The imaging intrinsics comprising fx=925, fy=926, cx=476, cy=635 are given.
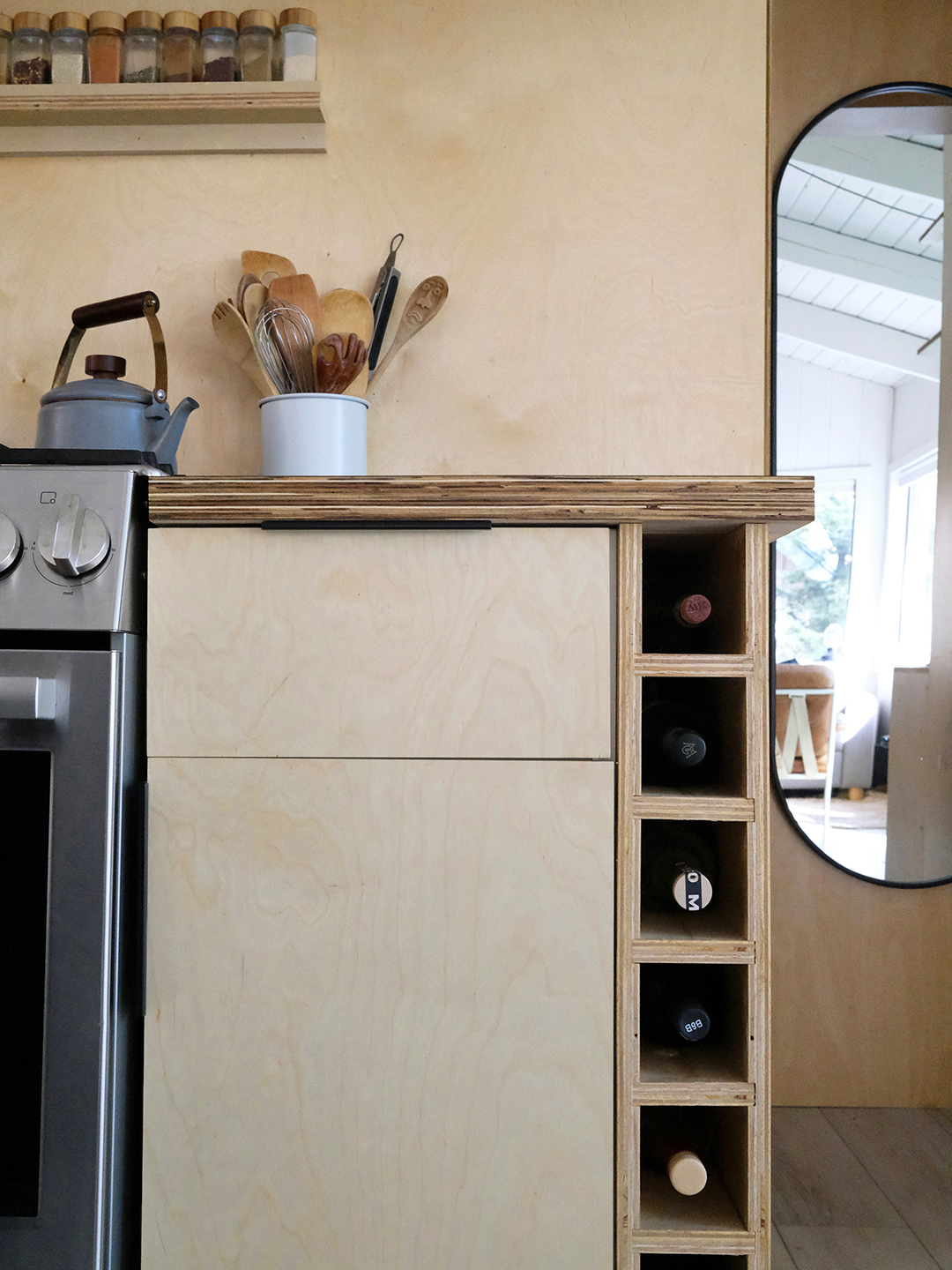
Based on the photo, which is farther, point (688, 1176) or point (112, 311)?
point (112, 311)

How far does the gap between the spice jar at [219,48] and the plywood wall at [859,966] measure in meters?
0.92

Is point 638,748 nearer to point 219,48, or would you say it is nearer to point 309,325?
point 309,325

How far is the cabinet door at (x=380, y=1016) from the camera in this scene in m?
0.98

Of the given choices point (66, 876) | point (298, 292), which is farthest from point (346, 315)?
point (66, 876)

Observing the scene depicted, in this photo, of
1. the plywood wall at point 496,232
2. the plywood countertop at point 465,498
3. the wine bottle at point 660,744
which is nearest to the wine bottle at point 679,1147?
the wine bottle at point 660,744

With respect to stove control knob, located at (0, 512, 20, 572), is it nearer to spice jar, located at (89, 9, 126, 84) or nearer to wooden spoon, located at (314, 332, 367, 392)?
wooden spoon, located at (314, 332, 367, 392)

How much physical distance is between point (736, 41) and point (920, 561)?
35.9 inches

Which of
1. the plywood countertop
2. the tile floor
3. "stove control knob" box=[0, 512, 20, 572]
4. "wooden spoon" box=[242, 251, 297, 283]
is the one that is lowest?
the tile floor

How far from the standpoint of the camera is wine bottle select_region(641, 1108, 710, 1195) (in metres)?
0.98

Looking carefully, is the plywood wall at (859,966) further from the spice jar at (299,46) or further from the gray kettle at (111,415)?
the gray kettle at (111,415)

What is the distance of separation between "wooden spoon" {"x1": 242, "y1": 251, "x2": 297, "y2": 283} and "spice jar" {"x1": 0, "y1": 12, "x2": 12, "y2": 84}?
1.62ft

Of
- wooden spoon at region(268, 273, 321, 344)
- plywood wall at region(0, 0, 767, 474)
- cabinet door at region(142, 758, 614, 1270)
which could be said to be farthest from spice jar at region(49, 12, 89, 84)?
cabinet door at region(142, 758, 614, 1270)

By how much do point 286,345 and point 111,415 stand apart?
0.24m

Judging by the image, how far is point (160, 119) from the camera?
1446 millimetres
